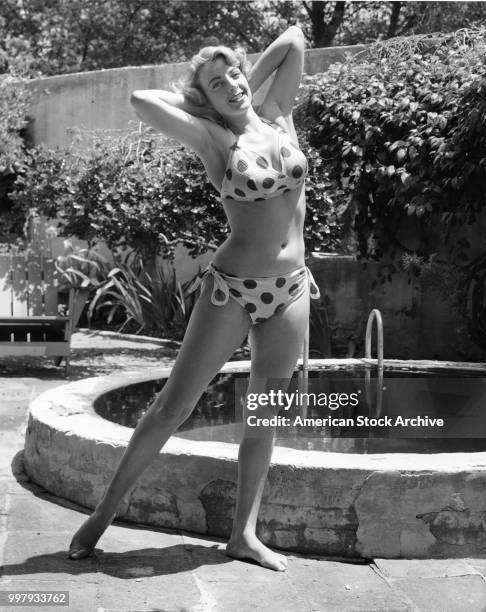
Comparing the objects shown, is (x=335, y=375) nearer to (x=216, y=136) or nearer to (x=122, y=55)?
(x=216, y=136)

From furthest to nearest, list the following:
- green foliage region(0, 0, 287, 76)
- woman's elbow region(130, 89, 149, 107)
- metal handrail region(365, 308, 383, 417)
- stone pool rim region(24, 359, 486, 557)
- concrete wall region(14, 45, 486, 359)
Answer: green foliage region(0, 0, 287, 76) < concrete wall region(14, 45, 486, 359) < metal handrail region(365, 308, 383, 417) < stone pool rim region(24, 359, 486, 557) < woman's elbow region(130, 89, 149, 107)

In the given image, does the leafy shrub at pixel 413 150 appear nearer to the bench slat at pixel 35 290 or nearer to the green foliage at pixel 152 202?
the green foliage at pixel 152 202

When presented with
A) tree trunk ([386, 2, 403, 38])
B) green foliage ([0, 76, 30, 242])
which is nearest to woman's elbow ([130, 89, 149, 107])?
green foliage ([0, 76, 30, 242])

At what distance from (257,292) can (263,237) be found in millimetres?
191

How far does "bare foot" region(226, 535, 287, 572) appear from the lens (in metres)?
3.07

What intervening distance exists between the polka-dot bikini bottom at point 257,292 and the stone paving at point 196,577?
0.89 m

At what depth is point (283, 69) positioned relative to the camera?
324cm

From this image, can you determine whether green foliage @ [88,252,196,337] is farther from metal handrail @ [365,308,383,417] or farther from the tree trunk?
the tree trunk

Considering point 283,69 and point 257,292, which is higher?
point 283,69

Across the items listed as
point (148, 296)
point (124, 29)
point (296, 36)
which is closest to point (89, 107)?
point (148, 296)

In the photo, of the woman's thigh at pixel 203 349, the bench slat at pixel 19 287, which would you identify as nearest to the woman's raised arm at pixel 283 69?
the woman's thigh at pixel 203 349

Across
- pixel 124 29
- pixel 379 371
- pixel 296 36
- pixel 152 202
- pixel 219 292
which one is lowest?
pixel 379 371

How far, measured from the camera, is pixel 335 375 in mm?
5230

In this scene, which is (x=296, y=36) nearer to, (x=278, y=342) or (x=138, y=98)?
(x=138, y=98)
